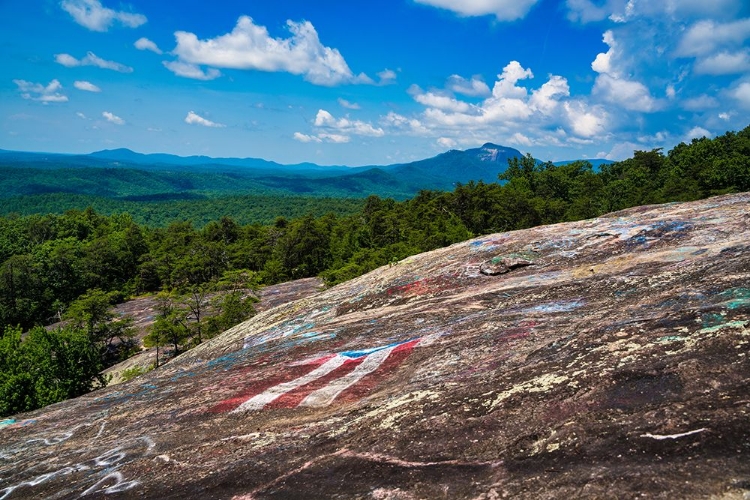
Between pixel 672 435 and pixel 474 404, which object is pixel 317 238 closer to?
pixel 474 404

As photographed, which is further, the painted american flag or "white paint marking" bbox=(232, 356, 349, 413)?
"white paint marking" bbox=(232, 356, 349, 413)

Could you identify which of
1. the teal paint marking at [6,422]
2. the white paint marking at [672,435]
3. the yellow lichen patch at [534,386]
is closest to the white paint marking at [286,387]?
the yellow lichen patch at [534,386]

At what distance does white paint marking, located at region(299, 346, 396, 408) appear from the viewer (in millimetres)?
10806

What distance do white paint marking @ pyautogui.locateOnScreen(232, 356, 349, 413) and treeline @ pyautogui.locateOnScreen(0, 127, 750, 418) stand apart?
39001 mm

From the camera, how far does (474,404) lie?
8.24m

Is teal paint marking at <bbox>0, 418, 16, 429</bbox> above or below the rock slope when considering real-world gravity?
below

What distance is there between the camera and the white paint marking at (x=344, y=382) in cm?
1081

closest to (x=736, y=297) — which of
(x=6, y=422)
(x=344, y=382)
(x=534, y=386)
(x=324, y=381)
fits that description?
(x=534, y=386)

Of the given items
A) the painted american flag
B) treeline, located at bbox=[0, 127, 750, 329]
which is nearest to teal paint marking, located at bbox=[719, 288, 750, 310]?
the painted american flag

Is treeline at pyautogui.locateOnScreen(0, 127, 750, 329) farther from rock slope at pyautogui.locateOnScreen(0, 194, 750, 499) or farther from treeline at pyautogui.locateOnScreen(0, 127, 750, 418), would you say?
rock slope at pyautogui.locateOnScreen(0, 194, 750, 499)

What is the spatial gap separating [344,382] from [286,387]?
1.68 metres

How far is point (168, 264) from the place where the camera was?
→ 285 feet

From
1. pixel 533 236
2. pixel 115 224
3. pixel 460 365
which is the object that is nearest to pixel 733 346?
pixel 460 365

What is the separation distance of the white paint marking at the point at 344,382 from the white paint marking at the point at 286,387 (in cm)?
82
